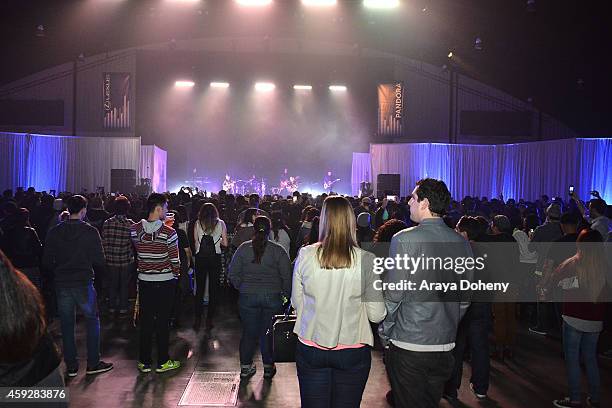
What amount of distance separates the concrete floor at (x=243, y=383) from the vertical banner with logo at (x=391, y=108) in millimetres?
16342

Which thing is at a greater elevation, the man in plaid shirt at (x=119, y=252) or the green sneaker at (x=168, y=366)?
the man in plaid shirt at (x=119, y=252)

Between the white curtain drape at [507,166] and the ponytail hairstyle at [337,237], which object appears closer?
the ponytail hairstyle at [337,237]

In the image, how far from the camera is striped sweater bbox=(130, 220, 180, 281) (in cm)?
521

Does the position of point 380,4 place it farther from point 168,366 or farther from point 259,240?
point 168,366

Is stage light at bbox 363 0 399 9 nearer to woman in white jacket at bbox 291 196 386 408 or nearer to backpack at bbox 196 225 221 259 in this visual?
backpack at bbox 196 225 221 259

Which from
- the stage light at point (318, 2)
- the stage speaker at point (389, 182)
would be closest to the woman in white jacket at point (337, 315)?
the stage light at point (318, 2)

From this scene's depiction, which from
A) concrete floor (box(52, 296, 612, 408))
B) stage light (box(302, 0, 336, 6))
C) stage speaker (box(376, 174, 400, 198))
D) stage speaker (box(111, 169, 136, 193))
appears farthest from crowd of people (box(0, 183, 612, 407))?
stage speaker (box(376, 174, 400, 198))

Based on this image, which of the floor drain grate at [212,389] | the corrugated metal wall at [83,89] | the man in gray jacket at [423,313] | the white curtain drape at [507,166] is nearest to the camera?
the man in gray jacket at [423,313]

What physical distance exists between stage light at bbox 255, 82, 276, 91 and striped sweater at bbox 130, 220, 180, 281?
19.3 meters

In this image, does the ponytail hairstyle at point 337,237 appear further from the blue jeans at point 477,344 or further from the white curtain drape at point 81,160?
the white curtain drape at point 81,160

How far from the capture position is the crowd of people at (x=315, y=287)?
2.88m

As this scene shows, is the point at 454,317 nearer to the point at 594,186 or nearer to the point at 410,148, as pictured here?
the point at 594,186

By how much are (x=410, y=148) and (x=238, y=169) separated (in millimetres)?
8687

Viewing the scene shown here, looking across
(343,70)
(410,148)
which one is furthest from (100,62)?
(410,148)
